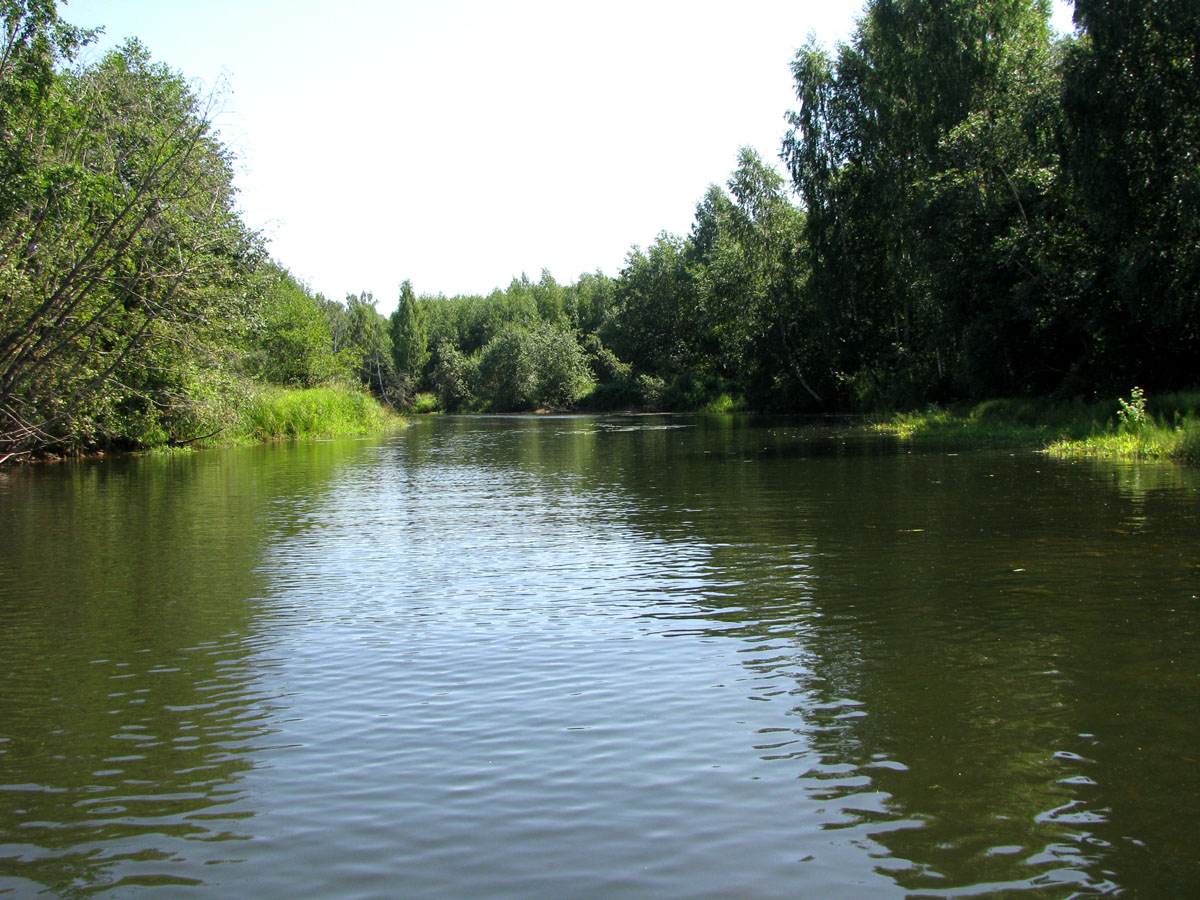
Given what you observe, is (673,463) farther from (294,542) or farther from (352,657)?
(352,657)

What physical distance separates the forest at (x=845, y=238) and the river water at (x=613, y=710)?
12.4 feet

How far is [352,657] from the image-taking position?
9.59 meters

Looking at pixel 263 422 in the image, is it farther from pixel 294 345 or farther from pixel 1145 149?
pixel 1145 149

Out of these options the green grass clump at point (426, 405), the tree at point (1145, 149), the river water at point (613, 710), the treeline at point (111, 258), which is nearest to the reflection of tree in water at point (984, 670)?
the river water at point (613, 710)

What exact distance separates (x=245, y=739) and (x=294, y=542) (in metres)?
9.80

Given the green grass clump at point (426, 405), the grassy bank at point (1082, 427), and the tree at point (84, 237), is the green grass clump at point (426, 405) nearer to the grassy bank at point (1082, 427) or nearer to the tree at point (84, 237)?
the grassy bank at point (1082, 427)

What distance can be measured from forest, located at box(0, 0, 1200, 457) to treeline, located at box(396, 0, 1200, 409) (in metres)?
0.11

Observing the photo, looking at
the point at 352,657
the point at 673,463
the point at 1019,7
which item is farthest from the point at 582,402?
the point at 352,657

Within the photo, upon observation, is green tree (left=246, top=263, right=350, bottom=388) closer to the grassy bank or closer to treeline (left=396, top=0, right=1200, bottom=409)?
treeline (left=396, top=0, right=1200, bottom=409)

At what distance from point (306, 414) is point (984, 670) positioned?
1976 inches

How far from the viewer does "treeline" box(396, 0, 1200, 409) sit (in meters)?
29.1

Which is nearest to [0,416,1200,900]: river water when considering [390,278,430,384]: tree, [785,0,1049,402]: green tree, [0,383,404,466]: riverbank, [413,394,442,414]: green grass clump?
[0,383,404,466]: riverbank

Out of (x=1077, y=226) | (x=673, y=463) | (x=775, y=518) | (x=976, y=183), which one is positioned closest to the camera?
(x=775, y=518)

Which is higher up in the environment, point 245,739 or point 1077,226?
point 1077,226
